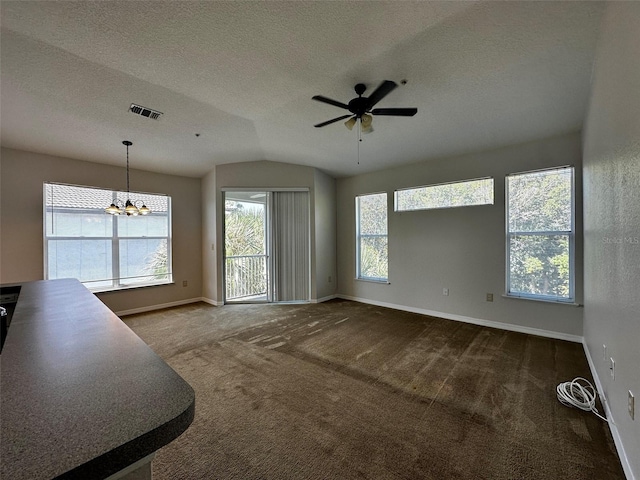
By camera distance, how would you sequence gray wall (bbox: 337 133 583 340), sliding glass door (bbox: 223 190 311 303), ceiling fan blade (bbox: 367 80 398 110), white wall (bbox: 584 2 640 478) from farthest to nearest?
sliding glass door (bbox: 223 190 311 303) < gray wall (bbox: 337 133 583 340) < ceiling fan blade (bbox: 367 80 398 110) < white wall (bbox: 584 2 640 478)

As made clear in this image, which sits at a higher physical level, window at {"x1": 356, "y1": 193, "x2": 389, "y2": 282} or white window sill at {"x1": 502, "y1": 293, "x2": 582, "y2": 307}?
window at {"x1": 356, "y1": 193, "x2": 389, "y2": 282}

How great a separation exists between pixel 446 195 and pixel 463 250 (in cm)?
92

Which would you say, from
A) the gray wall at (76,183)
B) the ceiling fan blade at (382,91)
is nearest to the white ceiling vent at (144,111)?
the gray wall at (76,183)

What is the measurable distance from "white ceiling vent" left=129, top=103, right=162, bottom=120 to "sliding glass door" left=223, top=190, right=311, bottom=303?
214 cm

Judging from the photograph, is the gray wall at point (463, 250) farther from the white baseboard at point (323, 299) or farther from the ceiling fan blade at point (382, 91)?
the ceiling fan blade at point (382, 91)

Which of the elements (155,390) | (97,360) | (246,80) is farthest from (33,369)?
(246,80)

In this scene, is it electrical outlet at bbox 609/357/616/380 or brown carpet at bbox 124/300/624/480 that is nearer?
brown carpet at bbox 124/300/624/480

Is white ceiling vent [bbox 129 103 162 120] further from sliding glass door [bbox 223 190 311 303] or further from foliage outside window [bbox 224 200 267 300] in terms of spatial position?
foliage outside window [bbox 224 200 267 300]

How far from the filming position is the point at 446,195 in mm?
4418

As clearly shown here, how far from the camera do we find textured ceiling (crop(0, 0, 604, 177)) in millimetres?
1849

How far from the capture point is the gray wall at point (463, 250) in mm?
3527

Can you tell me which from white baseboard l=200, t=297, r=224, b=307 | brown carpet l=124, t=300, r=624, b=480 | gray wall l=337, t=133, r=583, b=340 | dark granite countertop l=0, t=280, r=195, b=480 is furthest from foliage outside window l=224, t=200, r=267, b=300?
dark granite countertop l=0, t=280, r=195, b=480

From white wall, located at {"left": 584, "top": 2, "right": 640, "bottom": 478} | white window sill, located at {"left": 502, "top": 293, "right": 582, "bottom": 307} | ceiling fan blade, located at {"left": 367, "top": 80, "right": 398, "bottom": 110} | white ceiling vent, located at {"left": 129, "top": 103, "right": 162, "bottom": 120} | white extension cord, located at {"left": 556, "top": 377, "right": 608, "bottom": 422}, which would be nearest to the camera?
white wall, located at {"left": 584, "top": 2, "right": 640, "bottom": 478}

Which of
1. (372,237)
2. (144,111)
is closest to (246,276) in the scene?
(372,237)
